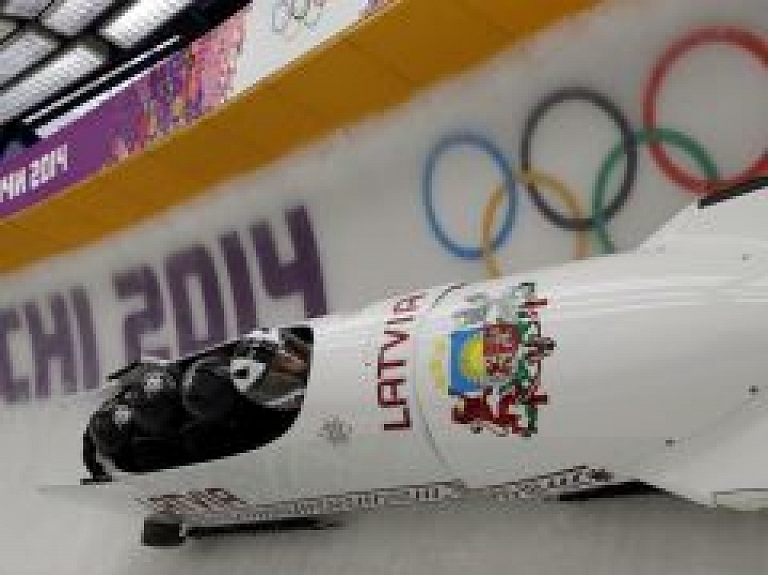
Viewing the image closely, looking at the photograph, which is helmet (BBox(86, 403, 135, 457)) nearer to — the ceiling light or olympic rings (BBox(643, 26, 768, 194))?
olympic rings (BBox(643, 26, 768, 194))

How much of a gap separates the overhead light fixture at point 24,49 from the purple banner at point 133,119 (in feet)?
11.2

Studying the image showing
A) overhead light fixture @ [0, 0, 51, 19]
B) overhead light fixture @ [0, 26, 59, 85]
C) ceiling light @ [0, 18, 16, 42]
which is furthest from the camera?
overhead light fixture @ [0, 26, 59, 85]

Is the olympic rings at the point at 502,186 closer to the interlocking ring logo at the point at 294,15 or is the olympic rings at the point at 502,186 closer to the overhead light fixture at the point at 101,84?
the interlocking ring logo at the point at 294,15

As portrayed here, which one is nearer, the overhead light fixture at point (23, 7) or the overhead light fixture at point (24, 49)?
the overhead light fixture at point (23, 7)

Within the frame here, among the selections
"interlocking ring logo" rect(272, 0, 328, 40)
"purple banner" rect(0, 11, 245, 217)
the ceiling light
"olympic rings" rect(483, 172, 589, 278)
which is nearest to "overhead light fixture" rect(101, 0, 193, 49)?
the ceiling light

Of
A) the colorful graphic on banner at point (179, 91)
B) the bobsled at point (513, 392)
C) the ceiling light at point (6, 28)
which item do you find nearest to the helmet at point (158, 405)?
the bobsled at point (513, 392)

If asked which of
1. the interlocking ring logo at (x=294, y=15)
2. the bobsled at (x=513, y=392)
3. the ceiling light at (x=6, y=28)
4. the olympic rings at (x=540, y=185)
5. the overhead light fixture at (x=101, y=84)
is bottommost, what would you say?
the bobsled at (x=513, y=392)

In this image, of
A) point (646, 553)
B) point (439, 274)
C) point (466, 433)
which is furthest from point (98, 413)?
point (646, 553)

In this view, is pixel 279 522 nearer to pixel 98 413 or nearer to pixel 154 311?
pixel 98 413

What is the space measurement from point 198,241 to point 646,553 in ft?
8.93

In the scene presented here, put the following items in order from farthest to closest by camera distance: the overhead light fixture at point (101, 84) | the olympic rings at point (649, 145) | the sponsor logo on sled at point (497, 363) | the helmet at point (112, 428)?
the overhead light fixture at point (101, 84), the helmet at point (112, 428), the olympic rings at point (649, 145), the sponsor logo on sled at point (497, 363)

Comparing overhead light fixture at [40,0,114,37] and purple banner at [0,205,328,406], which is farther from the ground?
overhead light fixture at [40,0,114,37]

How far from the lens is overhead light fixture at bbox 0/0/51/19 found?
8.12 m

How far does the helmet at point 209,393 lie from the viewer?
113 inches
